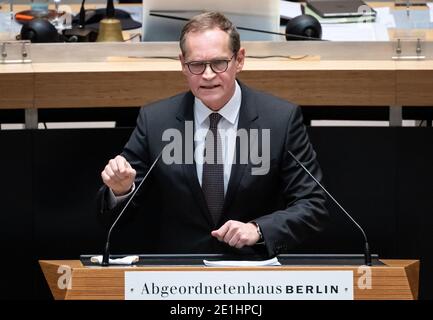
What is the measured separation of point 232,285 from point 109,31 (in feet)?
4.94

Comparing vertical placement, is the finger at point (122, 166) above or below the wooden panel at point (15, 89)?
below

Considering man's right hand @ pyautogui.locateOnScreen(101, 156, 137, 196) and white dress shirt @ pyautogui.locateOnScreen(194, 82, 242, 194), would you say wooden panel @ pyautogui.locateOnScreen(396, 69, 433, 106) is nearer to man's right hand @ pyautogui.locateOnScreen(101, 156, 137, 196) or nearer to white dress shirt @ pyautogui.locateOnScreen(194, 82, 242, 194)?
white dress shirt @ pyautogui.locateOnScreen(194, 82, 242, 194)

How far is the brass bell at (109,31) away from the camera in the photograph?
3213mm

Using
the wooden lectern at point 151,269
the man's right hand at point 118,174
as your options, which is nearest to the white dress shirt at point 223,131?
the man's right hand at point 118,174

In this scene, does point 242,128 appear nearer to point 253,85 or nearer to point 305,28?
point 253,85

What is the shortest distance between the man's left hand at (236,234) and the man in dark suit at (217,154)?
12 cm

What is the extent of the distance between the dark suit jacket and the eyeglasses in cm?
15

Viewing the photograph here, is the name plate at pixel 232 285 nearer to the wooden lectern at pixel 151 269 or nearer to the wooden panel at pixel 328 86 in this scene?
the wooden lectern at pixel 151 269

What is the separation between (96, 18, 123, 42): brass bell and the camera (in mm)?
3213

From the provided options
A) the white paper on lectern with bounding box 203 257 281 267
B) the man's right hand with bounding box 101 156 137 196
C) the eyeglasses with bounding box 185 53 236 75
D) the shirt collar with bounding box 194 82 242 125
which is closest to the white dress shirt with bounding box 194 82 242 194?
the shirt collar with bounding box 194 82 242 125

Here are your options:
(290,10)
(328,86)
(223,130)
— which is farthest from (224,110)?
(290,10)

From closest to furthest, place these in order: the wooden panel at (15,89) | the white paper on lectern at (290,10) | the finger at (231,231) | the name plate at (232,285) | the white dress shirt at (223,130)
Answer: the name plate at (232,285), the finger at (231,231), the white dress shirt at (223,130), the wooden panel at (15,89), the white paper on lectern at (290,10)

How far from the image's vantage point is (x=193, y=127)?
2.41 m

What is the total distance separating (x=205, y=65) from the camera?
7.56 feet
